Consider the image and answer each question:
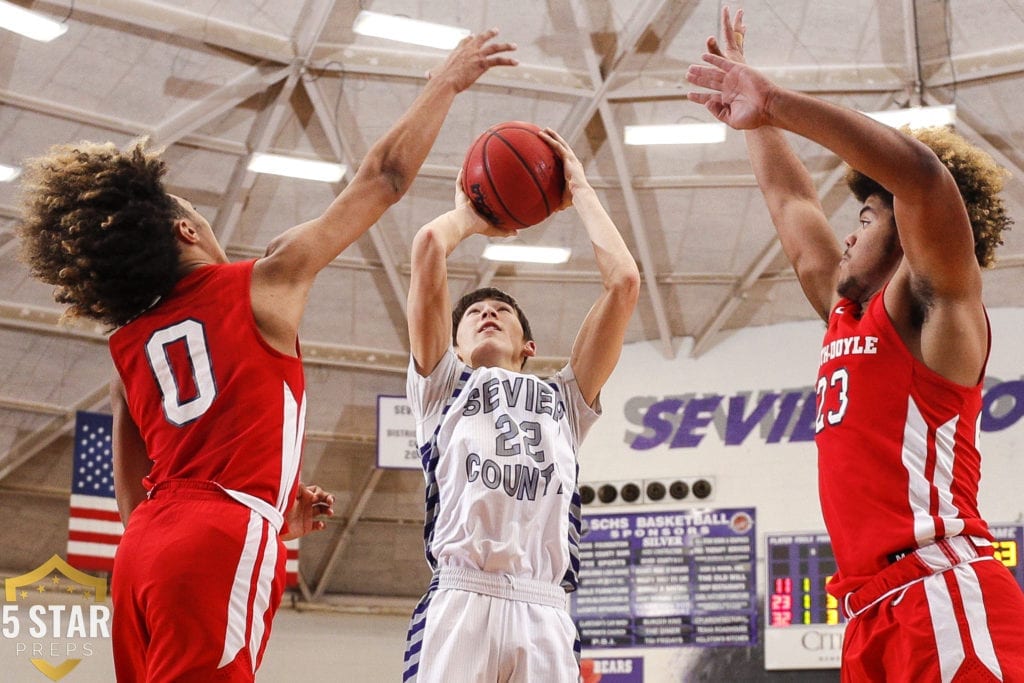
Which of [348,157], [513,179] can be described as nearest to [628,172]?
[348,157]

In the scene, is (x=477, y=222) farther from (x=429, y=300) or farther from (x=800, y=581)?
(x=800, y=581)

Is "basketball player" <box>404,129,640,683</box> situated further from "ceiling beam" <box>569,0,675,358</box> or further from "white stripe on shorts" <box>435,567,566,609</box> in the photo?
"ceiling beam" <box>569,0,675,358</box>

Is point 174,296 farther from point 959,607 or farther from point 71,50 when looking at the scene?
point 71,50

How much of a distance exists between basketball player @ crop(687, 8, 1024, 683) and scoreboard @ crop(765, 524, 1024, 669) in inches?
401

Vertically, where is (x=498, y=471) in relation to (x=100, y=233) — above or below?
below

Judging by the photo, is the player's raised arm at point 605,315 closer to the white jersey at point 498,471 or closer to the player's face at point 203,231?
the white jersey at point 498,471

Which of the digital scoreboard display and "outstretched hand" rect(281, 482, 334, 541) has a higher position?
the digital scoreboard display

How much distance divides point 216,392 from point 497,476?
1077mm

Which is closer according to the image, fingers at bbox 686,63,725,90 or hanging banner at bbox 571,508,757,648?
fingers at bbox 686,63,725,90

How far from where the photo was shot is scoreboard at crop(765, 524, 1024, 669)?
43.1 ft

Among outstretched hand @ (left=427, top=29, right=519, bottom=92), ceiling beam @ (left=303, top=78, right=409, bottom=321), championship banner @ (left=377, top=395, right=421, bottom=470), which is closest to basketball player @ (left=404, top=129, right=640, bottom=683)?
outstretched hand @ (left=427, top=29, right=519, bottom=92)

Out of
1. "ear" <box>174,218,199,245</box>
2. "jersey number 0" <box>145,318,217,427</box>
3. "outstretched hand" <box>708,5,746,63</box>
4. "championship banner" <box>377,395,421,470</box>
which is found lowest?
"jersey number 0" <box>145,318,217,427</box>

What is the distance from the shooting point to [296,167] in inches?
540

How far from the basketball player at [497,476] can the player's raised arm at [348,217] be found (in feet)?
1.57
